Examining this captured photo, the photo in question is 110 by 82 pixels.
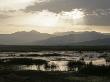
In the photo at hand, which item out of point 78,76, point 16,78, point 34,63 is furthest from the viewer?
point 34,63

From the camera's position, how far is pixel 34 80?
113ft

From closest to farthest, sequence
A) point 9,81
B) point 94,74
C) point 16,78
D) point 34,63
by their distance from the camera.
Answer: point 9,81 → point 16,78 → point 94,74 → point 34,63

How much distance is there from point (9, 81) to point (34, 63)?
26703mm

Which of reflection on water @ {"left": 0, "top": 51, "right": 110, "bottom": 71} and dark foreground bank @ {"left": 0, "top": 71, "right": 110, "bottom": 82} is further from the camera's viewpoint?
reflection on water @ {"left": 0, "top": 51, "right": 110, "bottom": 71}

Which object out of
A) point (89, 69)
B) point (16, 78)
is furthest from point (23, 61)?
point (16, 78)

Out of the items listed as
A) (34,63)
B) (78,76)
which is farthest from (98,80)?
(34,63)

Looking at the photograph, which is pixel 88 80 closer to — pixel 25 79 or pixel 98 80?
pixel 98 80

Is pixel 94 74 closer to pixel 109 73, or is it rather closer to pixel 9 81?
pixel 109 73

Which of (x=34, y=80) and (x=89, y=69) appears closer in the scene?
(x=34, y=80)

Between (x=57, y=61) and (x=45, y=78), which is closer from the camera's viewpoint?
(x=45, y=78)

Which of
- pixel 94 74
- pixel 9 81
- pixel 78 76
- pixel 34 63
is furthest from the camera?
pixel 34 63

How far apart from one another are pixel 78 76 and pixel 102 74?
161 inches

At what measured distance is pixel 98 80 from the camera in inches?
1364

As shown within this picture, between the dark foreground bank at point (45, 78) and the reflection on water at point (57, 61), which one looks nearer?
the dark foreground bank at point (45, 78)
